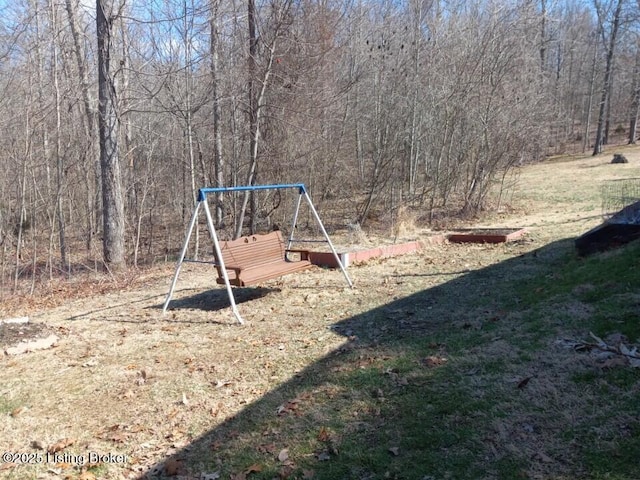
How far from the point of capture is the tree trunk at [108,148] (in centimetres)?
941

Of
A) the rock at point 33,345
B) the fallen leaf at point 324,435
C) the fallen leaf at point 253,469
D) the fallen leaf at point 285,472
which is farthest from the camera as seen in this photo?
the rock at point 33,345

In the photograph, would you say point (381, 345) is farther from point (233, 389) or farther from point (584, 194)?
point (584, 194)

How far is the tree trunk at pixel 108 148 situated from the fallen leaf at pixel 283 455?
744 centimetres

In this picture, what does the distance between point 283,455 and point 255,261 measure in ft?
13.1

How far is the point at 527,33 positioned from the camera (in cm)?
1375

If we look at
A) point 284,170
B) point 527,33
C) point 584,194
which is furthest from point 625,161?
point 284,170

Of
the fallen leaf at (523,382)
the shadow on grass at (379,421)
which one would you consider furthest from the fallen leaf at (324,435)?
the fallen leaf at (523,382)

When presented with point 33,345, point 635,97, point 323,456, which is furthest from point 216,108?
point 635,97

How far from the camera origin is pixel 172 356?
502 centimetres

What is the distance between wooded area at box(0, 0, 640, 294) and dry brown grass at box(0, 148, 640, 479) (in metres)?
3.17

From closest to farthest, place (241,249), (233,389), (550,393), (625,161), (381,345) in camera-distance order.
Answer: (550,393)
(233,389)
(381,345)
(241,249)
(625,161)

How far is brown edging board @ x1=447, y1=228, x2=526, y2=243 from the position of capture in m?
9.98

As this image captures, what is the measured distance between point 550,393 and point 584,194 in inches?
564

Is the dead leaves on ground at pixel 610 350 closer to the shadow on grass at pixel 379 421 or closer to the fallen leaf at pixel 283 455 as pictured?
the shadow on grass at pixel 379 421
